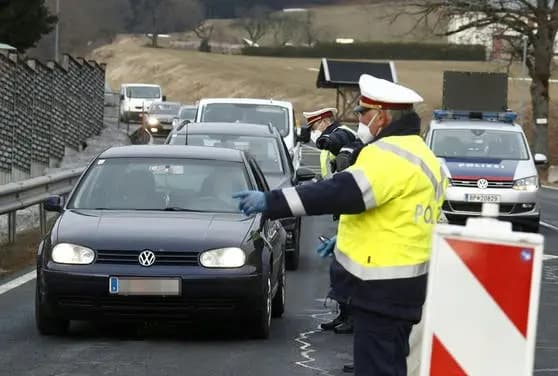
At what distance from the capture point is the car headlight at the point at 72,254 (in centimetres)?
1002

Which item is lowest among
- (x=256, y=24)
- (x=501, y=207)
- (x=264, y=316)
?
(x=256, y=24)

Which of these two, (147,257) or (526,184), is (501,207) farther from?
(147,257)

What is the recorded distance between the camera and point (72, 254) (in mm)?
10047

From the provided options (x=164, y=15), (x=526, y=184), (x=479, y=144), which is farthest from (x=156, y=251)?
(x=164, y=15)

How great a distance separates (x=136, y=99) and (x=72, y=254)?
54227 millimetres

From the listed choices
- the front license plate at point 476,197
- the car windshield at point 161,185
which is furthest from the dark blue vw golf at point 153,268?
the front license plate at point 476,197

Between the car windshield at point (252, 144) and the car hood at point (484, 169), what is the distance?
4.43 metres

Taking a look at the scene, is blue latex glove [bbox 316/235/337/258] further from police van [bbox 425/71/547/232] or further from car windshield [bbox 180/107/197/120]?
car windshield [bbox 180/107/197/120]

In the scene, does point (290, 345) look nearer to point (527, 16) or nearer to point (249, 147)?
point (249, 147)

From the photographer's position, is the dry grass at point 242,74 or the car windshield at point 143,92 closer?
the car windshield at point 143,92

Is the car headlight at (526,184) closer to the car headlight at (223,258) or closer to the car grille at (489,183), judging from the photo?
the car grille at (489,183)

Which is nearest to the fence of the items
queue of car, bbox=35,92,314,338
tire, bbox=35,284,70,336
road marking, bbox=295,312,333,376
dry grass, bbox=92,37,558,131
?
queue of car, bbox=35,92,314,338

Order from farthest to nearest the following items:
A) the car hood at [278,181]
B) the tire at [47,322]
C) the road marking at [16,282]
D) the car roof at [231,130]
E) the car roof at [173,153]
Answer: the car roof at [231,130] → the car hood at [278,181] → the road marking at [16,282] → the car roof at [173,153] → the tire at [47,322]

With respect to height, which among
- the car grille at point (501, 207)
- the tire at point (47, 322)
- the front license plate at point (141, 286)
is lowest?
the car grille at point (501, 207)
